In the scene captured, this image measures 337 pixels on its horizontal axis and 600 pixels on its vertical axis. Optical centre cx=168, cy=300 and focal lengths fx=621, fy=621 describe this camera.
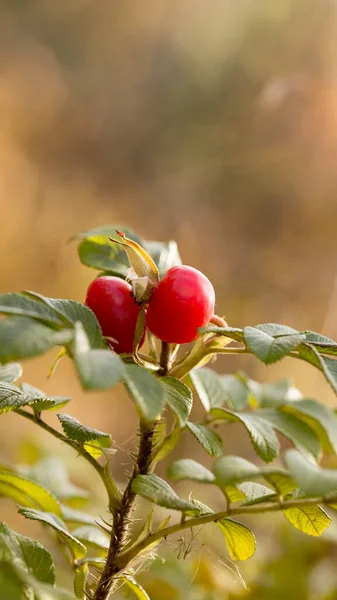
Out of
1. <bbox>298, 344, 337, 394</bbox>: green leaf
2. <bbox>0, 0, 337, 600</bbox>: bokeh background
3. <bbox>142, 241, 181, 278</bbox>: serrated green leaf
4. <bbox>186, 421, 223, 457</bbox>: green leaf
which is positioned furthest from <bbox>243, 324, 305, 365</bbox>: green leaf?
<bbox>0, 0, 337, 600</bbox>: bokeh background

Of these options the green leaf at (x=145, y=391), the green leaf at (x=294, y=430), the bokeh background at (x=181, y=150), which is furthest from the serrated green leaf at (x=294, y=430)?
the bokeh background at (x=181, y=150)

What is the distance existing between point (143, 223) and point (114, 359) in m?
2.72

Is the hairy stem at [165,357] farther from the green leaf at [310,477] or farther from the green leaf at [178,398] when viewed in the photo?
the green leaf at [310,477]

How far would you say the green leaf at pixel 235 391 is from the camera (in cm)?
87

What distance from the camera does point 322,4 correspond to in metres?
3.10

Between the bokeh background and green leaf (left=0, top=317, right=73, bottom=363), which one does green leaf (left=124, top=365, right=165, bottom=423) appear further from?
the bokeh background

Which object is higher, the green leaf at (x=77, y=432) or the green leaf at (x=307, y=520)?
the green leaf at (x=77, y=432)

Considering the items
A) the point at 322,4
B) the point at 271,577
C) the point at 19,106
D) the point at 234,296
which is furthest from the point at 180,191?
the point at 271,577

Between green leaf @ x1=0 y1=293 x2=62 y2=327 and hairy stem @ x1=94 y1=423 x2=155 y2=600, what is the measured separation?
0.65 feet

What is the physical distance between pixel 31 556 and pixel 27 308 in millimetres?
244

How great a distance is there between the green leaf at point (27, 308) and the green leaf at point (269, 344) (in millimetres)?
154

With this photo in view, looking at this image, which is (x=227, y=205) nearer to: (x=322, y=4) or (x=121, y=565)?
(x=322, y=4)

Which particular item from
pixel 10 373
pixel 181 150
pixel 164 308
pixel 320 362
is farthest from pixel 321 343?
pixel 181 150

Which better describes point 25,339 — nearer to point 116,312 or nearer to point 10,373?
point 116,312
